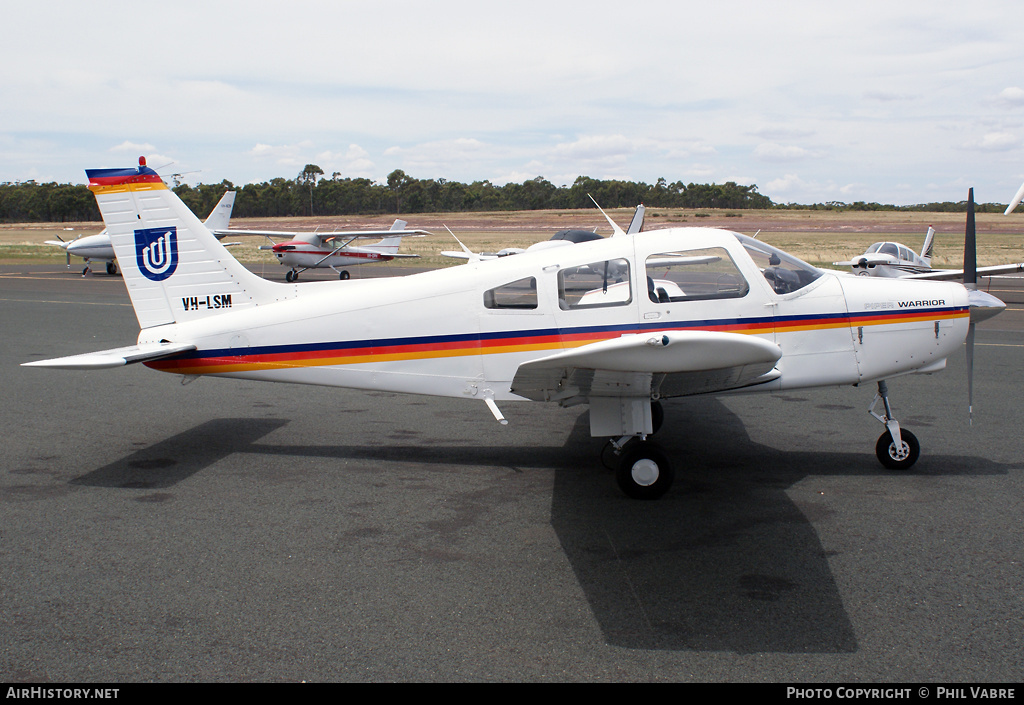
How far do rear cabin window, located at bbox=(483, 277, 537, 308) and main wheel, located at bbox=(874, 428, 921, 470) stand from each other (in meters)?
3.40

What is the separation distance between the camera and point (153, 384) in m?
10.4

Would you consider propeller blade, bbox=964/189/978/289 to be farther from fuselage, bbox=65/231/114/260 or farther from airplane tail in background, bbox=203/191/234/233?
airplane tail in background, bbox=203/191/234/233

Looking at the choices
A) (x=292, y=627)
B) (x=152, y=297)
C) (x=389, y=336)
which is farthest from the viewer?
(x=152, y=297)

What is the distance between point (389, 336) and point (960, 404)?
7113 mm

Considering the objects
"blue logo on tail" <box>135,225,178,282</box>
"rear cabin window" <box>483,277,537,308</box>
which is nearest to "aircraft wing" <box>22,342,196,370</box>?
"blue logo on tail" <box>135,225,178,282</box>

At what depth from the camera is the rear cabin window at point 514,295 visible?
20.2 feet

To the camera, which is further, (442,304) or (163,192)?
(163,192)

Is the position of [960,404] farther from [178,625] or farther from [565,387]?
[178,625]

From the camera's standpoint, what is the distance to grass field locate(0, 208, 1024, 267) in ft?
145

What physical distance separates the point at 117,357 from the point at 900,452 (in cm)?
688

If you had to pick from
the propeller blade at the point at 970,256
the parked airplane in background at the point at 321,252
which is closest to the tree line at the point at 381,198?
the parked airplane in background at the point at 321,252

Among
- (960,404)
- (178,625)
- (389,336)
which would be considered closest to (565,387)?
(389,336)

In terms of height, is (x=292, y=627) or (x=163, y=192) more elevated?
(x=163, y=192)

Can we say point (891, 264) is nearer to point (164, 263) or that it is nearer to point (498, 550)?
point (498, 550)
